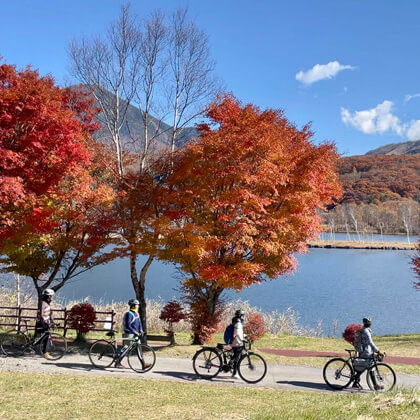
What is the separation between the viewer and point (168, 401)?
8.40 meters

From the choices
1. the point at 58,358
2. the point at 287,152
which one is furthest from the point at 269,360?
the point at 287,152

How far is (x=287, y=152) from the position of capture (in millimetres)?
15969

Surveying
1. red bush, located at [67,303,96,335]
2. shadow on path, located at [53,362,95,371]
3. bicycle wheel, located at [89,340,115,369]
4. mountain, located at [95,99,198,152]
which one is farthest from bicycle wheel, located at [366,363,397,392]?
mountain, located at [95,99,198,152]

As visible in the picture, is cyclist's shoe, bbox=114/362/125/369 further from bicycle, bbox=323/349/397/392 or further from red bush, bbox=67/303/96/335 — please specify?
bicycle, bbox=323/349/397/392

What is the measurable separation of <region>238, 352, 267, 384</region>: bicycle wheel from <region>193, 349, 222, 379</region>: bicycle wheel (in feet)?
1.93

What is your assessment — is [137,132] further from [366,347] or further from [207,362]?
[366,347]

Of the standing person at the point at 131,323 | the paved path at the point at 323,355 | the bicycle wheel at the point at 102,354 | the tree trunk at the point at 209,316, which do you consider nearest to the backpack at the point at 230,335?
the standing person at the point at 131,323

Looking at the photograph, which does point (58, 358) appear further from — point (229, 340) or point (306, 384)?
point (306, 384)

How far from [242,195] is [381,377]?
687cm

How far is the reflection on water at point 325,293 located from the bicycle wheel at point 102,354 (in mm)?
11585

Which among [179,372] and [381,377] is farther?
[179,372]

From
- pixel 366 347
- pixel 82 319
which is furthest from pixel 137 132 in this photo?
pixel 366 347

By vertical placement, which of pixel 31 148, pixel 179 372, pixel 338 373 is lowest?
pixel 338 373

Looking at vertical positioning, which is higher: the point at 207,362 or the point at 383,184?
the point at 383,184
